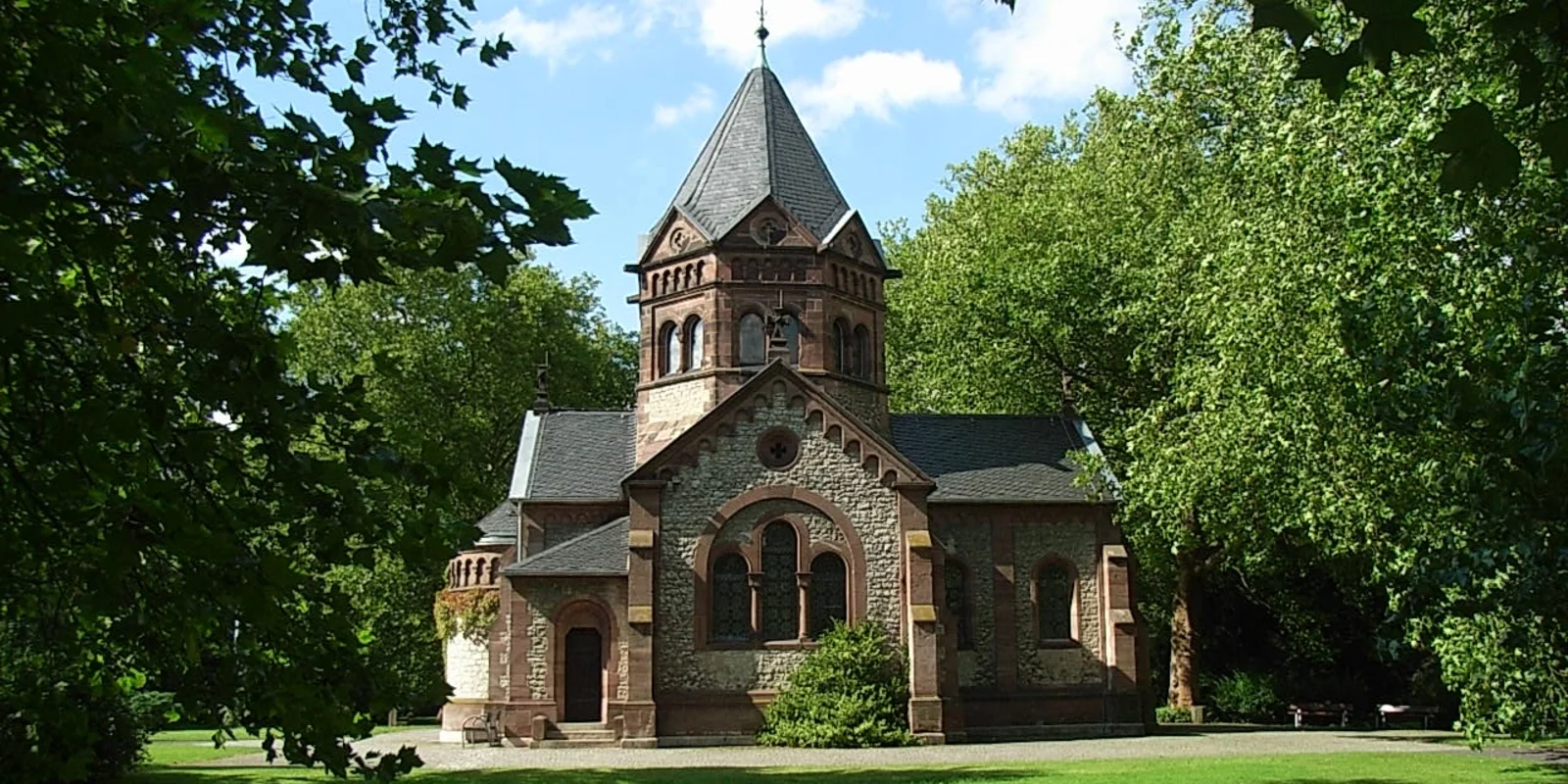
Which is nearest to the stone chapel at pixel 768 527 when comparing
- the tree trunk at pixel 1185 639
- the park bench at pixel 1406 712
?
the tree trunk at pixel 1185 639

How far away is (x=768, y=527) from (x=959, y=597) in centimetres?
533

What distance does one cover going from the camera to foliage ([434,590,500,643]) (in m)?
33.5

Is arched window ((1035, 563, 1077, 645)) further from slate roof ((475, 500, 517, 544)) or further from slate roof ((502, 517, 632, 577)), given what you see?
slate roof ((475, 500, 517, 544))

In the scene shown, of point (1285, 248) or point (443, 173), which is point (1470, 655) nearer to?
point (1285, 248)

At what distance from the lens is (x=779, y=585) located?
3167 centimetres

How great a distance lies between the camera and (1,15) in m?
6.25

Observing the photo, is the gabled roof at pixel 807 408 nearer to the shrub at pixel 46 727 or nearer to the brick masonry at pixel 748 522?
the brick masonry at pixel 748 522

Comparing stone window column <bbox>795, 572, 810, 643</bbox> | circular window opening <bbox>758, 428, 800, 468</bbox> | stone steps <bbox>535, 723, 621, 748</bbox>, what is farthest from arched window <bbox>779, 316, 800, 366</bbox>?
stone steps <bbox>535, 723, 621, 748</bbox>

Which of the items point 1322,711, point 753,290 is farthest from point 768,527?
point 1322,711

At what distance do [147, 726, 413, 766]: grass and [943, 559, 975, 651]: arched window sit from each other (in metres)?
13.0

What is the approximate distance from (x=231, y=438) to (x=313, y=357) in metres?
46.0

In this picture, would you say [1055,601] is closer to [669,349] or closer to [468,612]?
[669,349]

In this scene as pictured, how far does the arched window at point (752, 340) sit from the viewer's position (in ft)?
115

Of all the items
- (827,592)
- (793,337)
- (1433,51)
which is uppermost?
(793,337)
